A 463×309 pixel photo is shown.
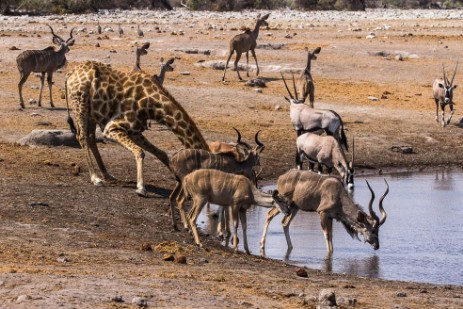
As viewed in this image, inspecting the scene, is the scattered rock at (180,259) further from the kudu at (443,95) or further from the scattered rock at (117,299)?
the kudu at (443,95)

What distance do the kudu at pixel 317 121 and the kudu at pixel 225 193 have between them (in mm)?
6184

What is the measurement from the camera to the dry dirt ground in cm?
884

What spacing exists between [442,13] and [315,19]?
982 centimetres

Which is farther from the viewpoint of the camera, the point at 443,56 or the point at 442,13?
the point at 442,13

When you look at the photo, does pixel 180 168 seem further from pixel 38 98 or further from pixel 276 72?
pixel 276 72

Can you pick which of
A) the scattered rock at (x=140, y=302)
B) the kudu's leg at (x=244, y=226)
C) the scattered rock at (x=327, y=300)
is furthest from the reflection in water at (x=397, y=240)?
the scattered rock at (x=140, y=302)

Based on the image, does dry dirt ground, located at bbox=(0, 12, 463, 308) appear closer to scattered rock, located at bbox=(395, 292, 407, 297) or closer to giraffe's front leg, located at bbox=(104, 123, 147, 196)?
scattered rock, located at bbox=(395, 292, 407, 297)

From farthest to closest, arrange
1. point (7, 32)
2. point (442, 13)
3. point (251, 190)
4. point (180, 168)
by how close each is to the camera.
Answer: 1. point (442, 13)
2. point (7, 32)
3. point (180, 168)
4. point (251, 190)

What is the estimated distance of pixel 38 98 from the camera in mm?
22484

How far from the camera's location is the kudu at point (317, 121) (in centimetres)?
1823

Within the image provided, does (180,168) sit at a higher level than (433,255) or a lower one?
higher

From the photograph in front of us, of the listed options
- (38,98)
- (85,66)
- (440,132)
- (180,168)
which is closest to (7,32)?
(38,98)

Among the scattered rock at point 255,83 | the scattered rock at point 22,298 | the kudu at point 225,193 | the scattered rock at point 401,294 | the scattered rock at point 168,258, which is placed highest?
the scattered rock at point 22,298

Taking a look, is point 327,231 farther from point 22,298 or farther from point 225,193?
point 22,298
